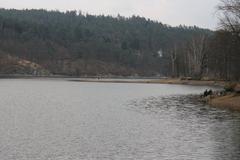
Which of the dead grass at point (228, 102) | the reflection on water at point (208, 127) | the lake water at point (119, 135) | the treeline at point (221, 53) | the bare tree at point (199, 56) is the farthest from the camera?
the bare tree at point (199, 56)

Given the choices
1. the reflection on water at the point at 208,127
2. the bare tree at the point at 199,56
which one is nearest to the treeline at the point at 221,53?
the bare tree at the point at 199,56

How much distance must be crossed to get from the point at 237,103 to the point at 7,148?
39234 mm

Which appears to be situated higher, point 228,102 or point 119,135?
point 228,102

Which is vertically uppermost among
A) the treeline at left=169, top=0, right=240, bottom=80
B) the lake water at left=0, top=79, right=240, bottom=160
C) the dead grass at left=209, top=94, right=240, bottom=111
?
the treeline at left=169, top=0, right=240, bottom=80

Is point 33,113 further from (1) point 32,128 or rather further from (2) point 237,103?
(2) point 237,103

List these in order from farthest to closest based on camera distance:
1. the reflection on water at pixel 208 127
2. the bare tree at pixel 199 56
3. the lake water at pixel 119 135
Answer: the bare tree at pixel 199 56
the reflection on water at pixel 208 127
the lake water at pixel 119 135

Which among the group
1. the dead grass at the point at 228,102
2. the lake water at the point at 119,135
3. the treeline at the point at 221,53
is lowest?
the lake water at the point at 119,135

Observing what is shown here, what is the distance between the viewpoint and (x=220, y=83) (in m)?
137

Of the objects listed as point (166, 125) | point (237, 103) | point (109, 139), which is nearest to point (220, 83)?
point (237, 103)

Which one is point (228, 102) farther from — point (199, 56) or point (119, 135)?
point (199, 56)

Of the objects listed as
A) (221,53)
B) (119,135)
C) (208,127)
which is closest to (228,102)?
(208,127)

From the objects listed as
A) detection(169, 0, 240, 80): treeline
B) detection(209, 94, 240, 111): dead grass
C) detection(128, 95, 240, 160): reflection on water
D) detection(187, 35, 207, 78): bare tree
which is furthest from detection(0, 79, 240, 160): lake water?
detection(187, 35, 207, 78): bare tree

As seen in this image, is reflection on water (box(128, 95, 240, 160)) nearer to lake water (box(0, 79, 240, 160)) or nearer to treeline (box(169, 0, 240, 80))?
lake water (box(0, 79, 240, 160))

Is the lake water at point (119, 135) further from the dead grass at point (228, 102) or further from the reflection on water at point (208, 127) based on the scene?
the dead grass at point (228, 102)
